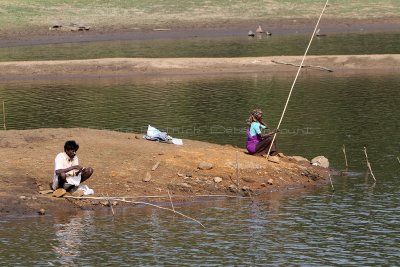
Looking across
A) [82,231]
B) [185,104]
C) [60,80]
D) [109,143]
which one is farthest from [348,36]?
[82,231]

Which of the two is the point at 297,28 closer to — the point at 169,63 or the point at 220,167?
the point at 169,63

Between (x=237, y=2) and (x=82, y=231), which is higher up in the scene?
→ (x=237, y=2)

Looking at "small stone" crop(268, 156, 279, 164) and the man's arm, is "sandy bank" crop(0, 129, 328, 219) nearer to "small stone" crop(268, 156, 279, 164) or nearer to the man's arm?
"small stone" crop(268, 156, 279, 164)

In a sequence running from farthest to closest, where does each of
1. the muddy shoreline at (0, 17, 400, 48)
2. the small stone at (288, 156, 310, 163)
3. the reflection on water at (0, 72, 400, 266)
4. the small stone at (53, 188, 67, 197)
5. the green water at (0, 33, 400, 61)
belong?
the muddy shoreline at (0, 17, 400, 48) < the green water at (0, 33, 400, 61) < the small stone at (288, 156, 310, 163) < the small stone at (53, 188, 67, 197) < the reflection on water at (0, 72, 400, 266)

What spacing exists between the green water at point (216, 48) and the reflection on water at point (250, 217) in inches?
610

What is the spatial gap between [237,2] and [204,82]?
83.6 feet

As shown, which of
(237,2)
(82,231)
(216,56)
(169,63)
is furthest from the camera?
(237,2)

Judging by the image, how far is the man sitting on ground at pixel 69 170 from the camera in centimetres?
1912

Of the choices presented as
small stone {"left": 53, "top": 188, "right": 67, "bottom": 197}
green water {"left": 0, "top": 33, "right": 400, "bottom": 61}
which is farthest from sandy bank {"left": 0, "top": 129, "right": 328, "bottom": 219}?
green water {"left": 0, "top": 33, "right": 400, "bottom": 61}

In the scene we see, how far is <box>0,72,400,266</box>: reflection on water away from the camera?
53.8 feet

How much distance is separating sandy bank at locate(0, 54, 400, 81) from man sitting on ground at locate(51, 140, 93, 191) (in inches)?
971

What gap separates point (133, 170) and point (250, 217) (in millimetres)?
3142

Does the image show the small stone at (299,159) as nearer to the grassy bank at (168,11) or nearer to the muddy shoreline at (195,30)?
the muddy shoreline at (195,30)

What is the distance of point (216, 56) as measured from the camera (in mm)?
47844
